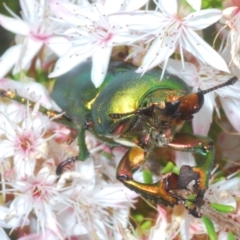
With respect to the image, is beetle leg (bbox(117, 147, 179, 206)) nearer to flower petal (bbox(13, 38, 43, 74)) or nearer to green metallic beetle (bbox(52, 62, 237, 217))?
green metallic beetle (bbox(52, 62, 237, 217))

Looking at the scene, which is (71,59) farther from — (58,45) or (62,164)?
(62,164)

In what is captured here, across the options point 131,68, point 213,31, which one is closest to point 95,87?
point 131,68

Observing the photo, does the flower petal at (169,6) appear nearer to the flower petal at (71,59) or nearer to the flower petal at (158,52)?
the flower petal at (158,52)

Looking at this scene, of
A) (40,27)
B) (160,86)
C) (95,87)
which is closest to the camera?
(160,86)

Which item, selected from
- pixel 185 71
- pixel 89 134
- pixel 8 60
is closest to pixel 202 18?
pixel 185 71

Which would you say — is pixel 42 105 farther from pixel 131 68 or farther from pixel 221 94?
pixel 221 94

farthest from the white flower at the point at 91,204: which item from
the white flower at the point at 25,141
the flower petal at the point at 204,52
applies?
the flower petal at the point at 204,52

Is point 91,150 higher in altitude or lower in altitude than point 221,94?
lower
